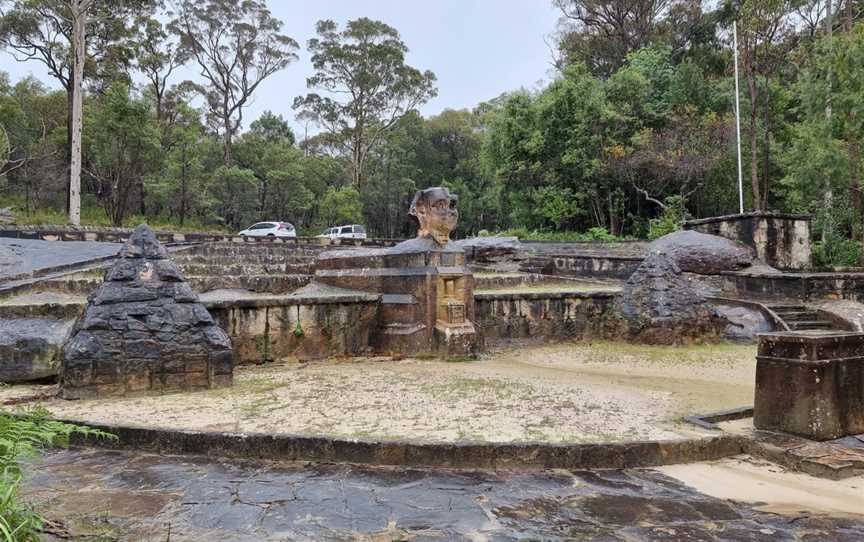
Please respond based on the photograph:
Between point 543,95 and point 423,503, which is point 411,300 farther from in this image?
point 543,95

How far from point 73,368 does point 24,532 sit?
10.7ft

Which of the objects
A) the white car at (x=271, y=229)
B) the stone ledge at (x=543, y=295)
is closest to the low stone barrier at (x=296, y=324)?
the stone ledge at (x=543, y=295)

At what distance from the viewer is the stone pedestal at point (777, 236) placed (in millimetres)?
11984

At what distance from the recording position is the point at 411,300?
755cm

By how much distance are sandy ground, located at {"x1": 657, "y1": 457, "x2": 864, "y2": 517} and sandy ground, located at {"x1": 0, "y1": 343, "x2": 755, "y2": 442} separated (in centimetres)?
37

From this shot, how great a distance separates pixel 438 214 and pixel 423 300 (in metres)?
1.22

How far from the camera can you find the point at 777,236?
39.6 feet

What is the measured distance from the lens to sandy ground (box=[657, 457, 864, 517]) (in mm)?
3092

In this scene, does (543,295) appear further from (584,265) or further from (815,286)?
(584,265)

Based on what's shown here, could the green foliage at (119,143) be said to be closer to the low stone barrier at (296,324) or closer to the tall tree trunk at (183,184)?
the tall tree trunk at (183,184)

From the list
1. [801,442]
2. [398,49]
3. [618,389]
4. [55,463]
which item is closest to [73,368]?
[55,463]

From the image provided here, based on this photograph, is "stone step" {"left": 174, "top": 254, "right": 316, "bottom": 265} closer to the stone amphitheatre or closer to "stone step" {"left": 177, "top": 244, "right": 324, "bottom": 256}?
"stone step" {"left": 177, "top": 244, "right": 324, "bottom": 256}

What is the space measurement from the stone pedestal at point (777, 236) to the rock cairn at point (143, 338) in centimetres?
1088

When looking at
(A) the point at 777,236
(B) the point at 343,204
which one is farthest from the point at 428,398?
(B) the point at 343,204
